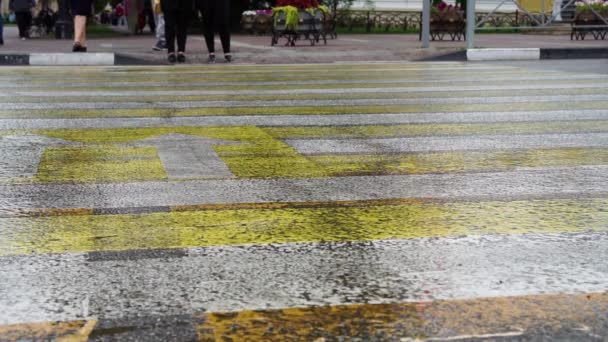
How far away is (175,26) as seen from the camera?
15.6m

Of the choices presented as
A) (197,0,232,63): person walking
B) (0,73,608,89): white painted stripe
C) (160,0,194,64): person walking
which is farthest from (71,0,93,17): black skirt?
(0,73,608,89): white painted stripe

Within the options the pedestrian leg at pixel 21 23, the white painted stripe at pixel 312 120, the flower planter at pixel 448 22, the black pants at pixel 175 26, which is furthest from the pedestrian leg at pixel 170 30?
the pedestrian leg at pixel 21 23

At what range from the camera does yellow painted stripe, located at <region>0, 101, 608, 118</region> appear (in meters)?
7.98

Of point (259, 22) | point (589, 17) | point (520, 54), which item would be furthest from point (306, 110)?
point (259, 22)

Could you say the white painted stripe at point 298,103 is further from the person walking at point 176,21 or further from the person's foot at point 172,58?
the person's foot at point 172,58

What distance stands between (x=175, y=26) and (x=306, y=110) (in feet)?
25.4

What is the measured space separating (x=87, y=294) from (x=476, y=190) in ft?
7.66

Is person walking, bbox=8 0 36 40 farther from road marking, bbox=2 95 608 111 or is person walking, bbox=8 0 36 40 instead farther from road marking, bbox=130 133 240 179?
road marking, bbox=130 133 240 179

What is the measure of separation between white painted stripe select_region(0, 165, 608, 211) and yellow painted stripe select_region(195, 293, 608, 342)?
65.7 inches

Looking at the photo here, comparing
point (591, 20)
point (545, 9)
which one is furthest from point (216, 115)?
point (591, 20)

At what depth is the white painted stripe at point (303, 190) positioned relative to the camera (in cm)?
448

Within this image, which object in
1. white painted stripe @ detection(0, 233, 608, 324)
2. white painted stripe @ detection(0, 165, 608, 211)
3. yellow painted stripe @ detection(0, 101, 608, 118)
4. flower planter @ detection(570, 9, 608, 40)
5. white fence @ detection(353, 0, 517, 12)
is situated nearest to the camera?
white painted stripe @ detection(0, 233, 608, 324)

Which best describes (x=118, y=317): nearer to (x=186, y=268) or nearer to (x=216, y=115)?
(x=186, y=268)

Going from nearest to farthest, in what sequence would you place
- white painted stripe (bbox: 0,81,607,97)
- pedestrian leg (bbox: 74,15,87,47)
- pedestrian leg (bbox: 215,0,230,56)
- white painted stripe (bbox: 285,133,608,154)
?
white painted stripe (bbox: 285,133,608,154) < white painted stripe (bbox: 0,81,607,97) < pedestrian leg (bbox: 215,0,230,56) < pedestrian leg (bbox: 74,15,87,47)
